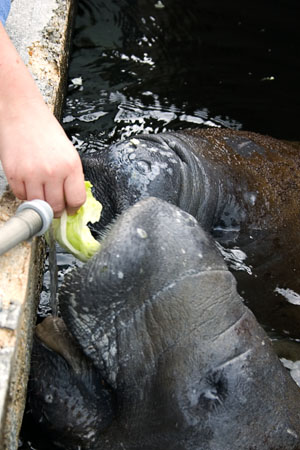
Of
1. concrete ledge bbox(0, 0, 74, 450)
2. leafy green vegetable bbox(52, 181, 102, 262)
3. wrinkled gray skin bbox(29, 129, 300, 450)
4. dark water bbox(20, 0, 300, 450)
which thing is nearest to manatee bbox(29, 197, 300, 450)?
wrinkled gray skin bbox(29, 129, 300, 450)

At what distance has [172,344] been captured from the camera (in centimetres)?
247

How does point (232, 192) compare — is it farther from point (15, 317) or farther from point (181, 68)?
point (181, 68)

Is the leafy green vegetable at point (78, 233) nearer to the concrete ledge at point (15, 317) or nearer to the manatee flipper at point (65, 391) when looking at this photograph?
the concrete ledge at point (15, 317)

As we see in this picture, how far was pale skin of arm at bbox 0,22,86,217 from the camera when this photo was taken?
8.38 feet

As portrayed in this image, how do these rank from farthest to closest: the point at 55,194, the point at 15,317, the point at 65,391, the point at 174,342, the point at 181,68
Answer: the point at 181,68 < the point at 65,391 < the point at 55,194 < the point at 174,342 < the point at 15,317

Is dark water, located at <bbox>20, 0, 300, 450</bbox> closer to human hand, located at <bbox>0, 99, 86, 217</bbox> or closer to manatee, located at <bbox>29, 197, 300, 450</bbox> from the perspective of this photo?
human hand, located at <bbox>0, 99, 86, 217</bbox>

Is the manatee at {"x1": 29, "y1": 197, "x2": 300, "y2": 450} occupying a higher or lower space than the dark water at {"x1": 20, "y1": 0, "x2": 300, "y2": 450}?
higher

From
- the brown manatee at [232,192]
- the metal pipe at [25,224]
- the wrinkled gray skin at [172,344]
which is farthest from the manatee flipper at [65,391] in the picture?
the brown manatee at [232,192]

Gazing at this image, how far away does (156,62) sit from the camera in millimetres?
6434

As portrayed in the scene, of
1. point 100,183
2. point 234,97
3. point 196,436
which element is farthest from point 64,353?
point 234,97

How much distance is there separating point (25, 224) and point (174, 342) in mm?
661

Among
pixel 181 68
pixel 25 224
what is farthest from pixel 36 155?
pixel 181 68

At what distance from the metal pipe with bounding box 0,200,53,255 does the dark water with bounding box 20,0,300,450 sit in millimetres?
2593

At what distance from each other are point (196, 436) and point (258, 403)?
25 centimetres
